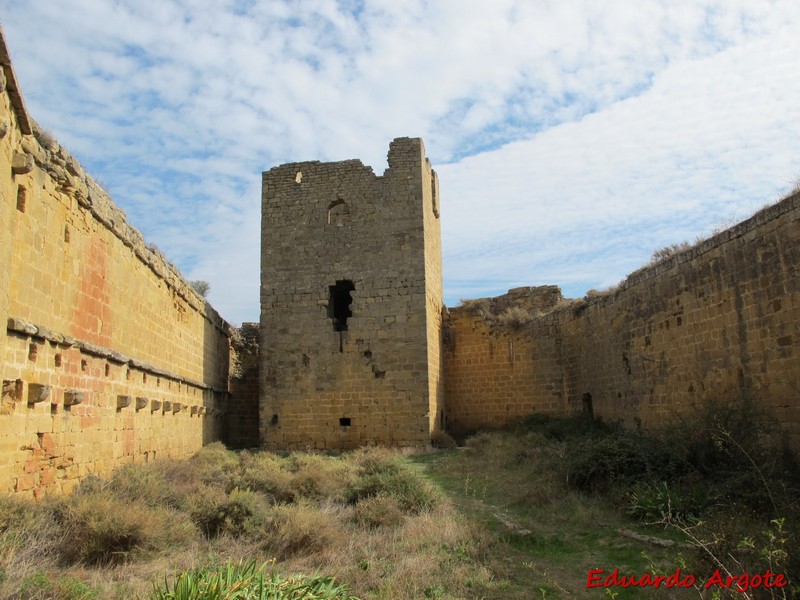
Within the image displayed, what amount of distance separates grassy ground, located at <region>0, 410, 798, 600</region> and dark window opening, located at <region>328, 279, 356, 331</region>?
6267 millimetres

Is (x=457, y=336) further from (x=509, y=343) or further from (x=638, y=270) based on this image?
(x=638, y=270)

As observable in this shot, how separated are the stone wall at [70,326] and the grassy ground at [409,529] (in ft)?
1.75

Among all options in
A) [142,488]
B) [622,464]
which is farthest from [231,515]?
[622,464]

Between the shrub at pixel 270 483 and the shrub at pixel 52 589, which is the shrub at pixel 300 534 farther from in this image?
the shrub at pixel 52 589

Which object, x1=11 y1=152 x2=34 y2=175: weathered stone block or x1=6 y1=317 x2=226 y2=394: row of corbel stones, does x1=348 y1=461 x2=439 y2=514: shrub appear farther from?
x1=11 y1=152 x2=34 y2=175: weathered stone block

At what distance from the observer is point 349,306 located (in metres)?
15.4

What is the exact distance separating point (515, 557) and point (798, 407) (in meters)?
3.96

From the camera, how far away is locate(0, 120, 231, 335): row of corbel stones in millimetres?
6242

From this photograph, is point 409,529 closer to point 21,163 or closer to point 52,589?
point 52,589

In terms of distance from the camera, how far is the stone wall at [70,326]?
19.3 feet

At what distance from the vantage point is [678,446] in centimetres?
787

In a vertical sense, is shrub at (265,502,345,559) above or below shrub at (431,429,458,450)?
below

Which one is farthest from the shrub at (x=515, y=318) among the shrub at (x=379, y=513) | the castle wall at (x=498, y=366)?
the shrub at (x=379, y=513)

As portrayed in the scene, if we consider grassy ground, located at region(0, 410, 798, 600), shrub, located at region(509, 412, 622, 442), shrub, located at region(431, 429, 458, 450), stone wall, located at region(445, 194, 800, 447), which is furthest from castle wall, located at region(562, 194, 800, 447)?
shrub, located at region(431, 429, 458, 450)
